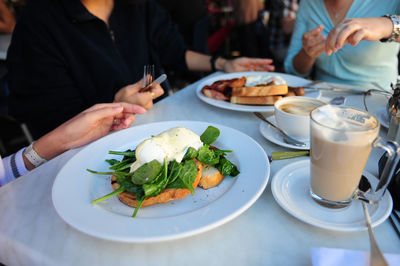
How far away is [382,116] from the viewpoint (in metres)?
1.17

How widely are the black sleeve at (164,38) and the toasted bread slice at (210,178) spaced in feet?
5.42

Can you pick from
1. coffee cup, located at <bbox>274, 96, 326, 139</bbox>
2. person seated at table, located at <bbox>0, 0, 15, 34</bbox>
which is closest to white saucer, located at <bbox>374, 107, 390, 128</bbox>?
coffee cup, located at <bbox>274, 96, 326, 139</bbox>

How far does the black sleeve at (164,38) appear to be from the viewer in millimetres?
2188

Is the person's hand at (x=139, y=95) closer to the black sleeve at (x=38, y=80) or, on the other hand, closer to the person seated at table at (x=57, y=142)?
the person seated at table at (x=57, y=142)

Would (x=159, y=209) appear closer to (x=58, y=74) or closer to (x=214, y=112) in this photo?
(x=214, y=112)

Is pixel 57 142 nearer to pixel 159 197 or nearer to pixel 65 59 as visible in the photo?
pixel 159 197

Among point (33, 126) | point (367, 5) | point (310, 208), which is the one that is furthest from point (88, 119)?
point (367, 5)

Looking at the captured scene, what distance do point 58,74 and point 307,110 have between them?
150cm

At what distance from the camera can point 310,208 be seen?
0.71 meters

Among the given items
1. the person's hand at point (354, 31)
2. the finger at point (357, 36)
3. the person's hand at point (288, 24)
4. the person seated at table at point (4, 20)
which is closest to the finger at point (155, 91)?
the person's hand at point (354, 31)

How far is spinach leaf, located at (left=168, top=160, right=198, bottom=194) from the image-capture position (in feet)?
2.43

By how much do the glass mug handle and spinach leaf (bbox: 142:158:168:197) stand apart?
0.50 meters

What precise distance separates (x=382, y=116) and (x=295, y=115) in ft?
1.59

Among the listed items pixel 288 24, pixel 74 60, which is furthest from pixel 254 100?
pixel 288 24
